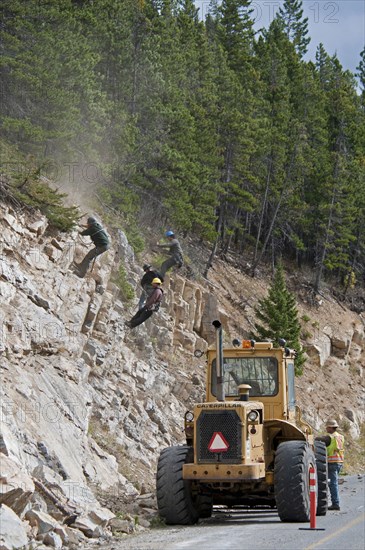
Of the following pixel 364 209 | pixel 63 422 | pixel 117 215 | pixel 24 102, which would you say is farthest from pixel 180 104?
pixel 63 422

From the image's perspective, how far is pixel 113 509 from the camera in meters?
14.3

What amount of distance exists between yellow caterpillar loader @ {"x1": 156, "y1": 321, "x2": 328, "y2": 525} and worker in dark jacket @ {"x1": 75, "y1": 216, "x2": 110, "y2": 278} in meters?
7.09

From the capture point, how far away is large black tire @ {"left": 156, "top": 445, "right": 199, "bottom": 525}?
1396 centimetres

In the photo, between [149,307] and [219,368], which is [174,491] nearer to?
[219,368]

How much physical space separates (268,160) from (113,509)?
34.9 m

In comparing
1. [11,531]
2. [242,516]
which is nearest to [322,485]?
[242,516]

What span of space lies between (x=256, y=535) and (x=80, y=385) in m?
6.84

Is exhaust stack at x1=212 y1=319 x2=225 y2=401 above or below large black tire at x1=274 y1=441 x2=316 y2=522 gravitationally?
above

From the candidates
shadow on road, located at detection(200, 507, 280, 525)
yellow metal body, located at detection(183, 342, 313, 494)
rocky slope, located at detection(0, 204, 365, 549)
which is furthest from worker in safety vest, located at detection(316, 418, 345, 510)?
rocky slope, located at detection(0, 204, 365, 549)

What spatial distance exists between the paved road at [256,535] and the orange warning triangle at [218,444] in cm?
127

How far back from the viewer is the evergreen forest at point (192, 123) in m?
27.3

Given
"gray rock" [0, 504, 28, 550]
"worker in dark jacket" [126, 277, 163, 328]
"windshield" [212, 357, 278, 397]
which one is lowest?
"gray rock" [0, 504, 28, 550]

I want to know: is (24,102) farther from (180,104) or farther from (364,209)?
(364,209)

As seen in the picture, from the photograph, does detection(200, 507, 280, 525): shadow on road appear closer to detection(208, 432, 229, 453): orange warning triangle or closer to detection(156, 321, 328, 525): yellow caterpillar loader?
detection(156, 321, 328, 525): yellow caterpillar loader
